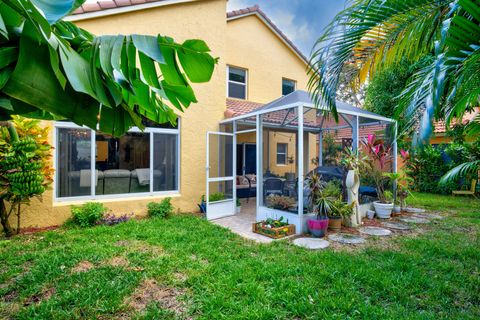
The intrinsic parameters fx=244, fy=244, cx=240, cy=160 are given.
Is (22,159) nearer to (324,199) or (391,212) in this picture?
(324,199)

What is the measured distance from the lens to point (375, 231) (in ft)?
21.5

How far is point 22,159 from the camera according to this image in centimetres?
551

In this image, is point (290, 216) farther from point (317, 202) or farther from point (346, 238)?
point (346, 238)

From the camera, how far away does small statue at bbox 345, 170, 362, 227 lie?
6.77m

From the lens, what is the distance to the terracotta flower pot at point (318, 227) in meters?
5.98

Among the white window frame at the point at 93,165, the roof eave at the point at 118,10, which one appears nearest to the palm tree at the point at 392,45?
the white window frame at the point at 93,165

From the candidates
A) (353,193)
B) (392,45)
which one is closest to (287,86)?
(353,193)

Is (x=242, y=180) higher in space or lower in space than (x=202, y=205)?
higher

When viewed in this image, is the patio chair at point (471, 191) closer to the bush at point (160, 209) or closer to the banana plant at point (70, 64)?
the bush at point (160, 209)

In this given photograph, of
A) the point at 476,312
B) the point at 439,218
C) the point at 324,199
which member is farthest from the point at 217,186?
the point at 439,218

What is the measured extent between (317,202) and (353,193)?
1.32 m

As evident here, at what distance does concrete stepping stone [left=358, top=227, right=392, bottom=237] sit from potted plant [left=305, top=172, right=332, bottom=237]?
1.12m

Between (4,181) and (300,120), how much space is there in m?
6.99

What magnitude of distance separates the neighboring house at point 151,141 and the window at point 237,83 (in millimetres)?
45
